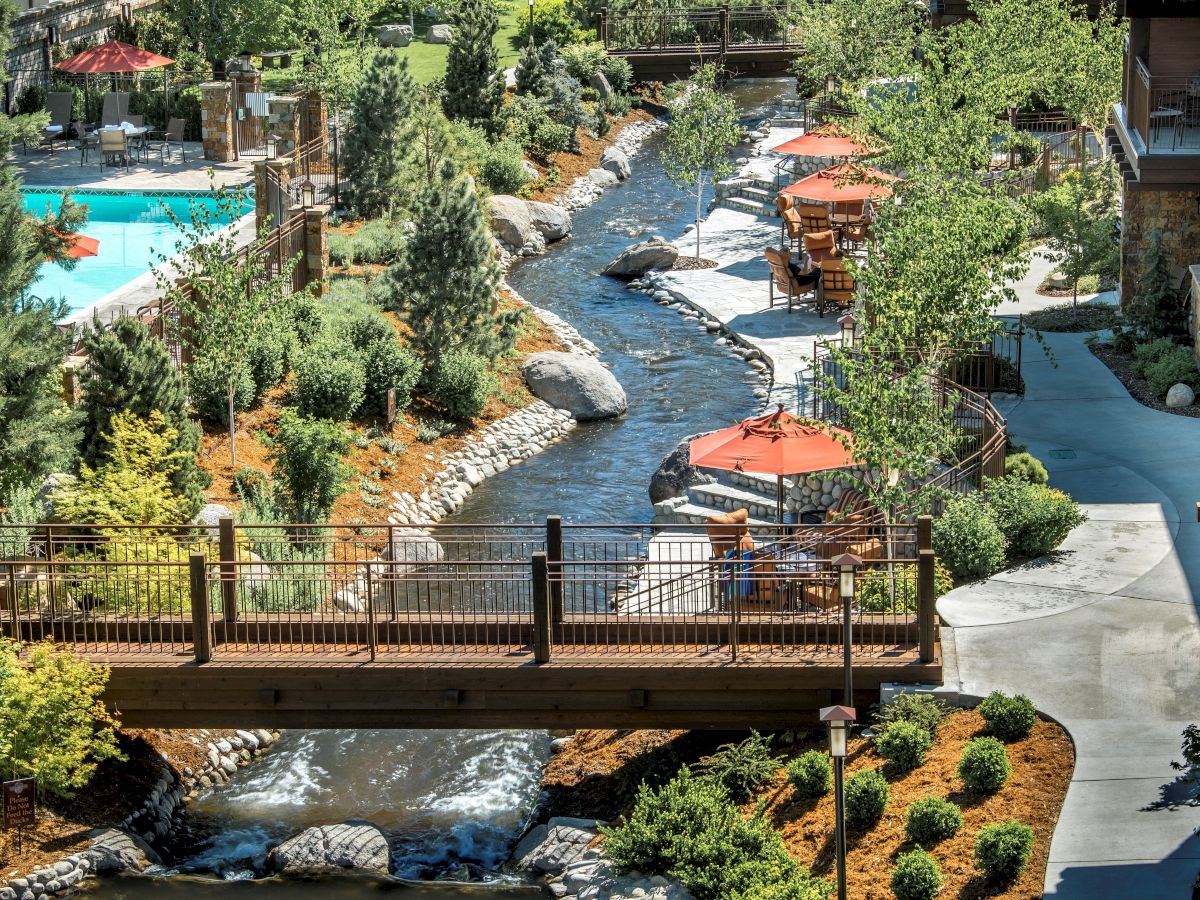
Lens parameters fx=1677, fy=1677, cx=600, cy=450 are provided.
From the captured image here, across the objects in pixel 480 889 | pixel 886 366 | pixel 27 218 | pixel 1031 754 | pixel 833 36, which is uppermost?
pixel 833 36

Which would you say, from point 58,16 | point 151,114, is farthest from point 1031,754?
point 58,16

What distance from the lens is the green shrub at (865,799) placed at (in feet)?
44.7

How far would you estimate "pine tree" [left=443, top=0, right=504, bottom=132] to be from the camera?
137ft

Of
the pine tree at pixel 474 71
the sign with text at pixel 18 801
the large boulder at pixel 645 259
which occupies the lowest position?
the sign with text at pixel 18 801

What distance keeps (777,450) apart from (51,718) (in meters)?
8.50

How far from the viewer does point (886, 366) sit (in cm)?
1730

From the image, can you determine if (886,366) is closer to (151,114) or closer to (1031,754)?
(1031,754)

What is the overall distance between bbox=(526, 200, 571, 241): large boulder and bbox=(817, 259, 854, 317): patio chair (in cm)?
1009

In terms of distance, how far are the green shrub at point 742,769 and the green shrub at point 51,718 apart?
543 cm

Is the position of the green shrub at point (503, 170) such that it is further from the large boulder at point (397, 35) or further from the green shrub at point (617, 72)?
the large boulder at point (397, 35)

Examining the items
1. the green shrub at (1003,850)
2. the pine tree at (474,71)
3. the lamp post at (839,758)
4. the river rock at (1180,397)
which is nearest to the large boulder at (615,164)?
the pine tree at (474,71)

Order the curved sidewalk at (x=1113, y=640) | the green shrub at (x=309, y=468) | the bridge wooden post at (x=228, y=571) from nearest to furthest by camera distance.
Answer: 1. the curved sidewalk at (x=1113, y=640)
2. the bridge wooden post at (x=228, y=571)
3. the green shrub at (x=309, y=468)

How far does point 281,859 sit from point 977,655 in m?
6.77

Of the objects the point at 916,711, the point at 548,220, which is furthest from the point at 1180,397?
the point at 548,220
